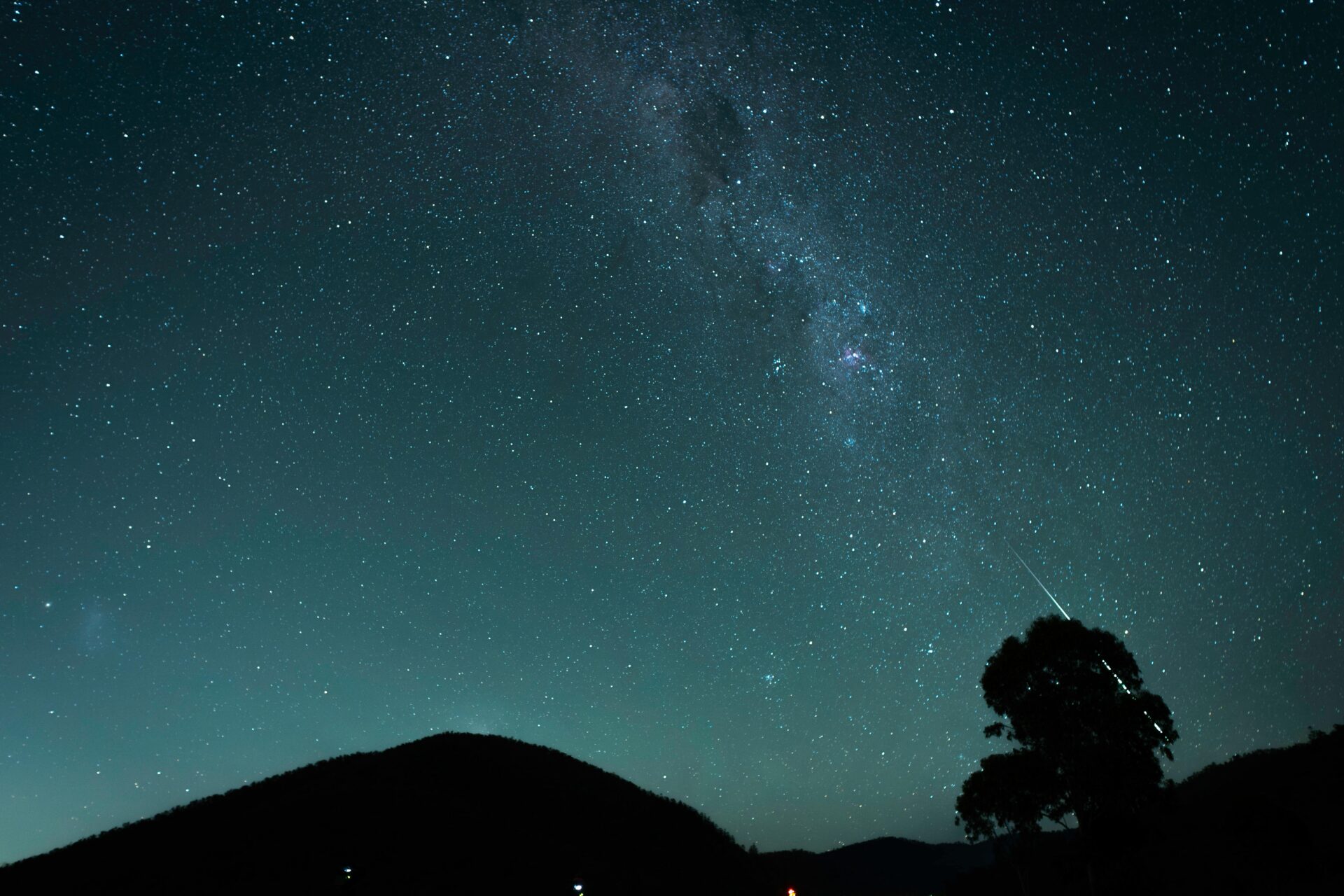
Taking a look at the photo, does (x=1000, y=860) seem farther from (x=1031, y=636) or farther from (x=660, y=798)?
(x=660, y=798)

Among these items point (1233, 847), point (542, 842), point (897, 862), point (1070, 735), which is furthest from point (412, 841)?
point (897, 862)

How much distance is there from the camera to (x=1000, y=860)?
118ft

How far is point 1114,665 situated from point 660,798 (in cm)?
3137

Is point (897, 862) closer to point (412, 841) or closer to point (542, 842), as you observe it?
point (542, 842)

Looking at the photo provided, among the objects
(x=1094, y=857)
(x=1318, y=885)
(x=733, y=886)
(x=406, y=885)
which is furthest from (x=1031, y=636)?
(x=406, y=885)

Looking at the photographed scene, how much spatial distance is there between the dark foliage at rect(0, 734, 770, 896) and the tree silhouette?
15301 mm

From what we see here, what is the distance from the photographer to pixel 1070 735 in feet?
A: 91.1

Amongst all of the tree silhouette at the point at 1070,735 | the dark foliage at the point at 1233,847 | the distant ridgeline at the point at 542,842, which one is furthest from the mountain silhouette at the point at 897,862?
the tree silhouette at the point at 1070,735

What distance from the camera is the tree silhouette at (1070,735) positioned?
26.7 m

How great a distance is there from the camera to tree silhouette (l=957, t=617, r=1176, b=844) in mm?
26656

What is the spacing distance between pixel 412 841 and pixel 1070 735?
28.6 m

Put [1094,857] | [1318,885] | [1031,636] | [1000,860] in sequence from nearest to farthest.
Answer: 1. [1318,885]
2. [1094,857]
3. [1031,636]
4. [1000,860]

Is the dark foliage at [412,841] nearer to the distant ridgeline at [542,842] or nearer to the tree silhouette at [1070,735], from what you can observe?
the distant ridgeline at [542,842]

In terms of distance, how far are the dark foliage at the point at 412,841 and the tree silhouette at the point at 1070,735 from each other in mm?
15301
